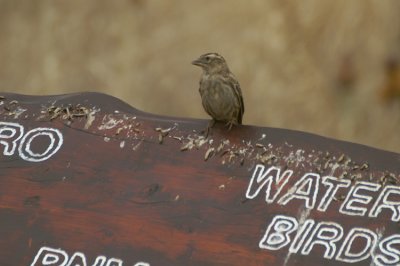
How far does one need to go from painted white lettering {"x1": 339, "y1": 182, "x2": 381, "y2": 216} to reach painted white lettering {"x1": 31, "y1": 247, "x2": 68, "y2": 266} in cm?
91

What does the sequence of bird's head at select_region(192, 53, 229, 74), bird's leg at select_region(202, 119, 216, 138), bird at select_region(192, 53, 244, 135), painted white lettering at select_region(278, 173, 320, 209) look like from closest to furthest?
painted white lettering at select_region(278, 173, 320, 209), bird's leg at select_region(202, 119, 216, 138), bird at select_region(192, 53, 244, 135), bird's head at select_region(192, 53, 229, 74)

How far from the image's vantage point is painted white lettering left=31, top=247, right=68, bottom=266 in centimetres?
434

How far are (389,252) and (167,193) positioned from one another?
77 centimetres

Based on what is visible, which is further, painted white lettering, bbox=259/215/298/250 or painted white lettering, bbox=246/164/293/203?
painted white lettering, bbox=246/164/293/203

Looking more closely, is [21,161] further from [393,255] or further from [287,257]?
[393,255]

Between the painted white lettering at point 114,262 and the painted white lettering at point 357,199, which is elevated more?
the painted white lettering at point 357,199

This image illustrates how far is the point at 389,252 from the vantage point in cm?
418

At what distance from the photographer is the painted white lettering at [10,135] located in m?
4.72

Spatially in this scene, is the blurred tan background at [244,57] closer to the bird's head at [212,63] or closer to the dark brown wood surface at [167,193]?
the bird's head at [212,63]

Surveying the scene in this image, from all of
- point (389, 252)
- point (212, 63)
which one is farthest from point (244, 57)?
point (389, 252)

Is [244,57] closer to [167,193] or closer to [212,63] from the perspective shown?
[212,63]

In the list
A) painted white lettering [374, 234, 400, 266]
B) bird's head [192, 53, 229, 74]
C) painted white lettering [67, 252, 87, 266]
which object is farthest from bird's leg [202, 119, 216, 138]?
bird's head [192, 53, 229, 74]

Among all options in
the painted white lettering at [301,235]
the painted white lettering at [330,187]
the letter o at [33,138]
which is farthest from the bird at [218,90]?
the painted white lettering at [301,235]

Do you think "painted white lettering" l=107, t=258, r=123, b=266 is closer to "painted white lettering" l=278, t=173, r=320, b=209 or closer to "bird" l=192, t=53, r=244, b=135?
"painted white lettering" l=278, t=173, r=320, b=209
